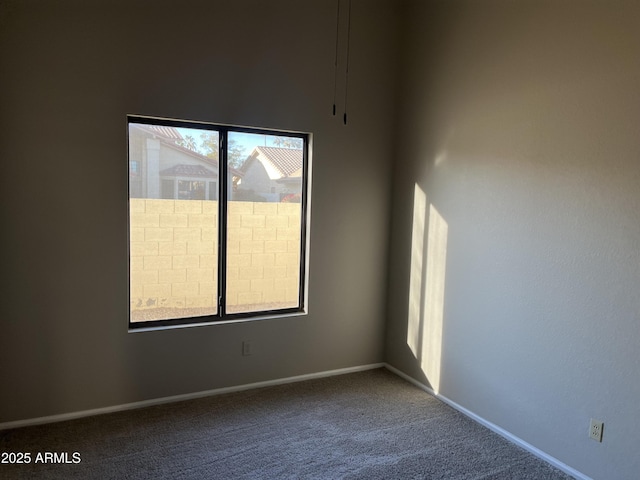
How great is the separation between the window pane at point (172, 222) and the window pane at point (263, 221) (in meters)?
0.15

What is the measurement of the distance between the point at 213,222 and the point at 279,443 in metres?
1.59

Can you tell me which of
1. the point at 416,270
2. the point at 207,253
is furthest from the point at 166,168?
the point at 416,270

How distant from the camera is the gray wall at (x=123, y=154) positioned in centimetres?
271

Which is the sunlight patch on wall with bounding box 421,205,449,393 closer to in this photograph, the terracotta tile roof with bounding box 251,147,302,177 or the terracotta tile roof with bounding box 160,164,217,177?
the terracotta tile roof with bounding box 251,147,302,177

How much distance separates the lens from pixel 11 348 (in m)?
2.77

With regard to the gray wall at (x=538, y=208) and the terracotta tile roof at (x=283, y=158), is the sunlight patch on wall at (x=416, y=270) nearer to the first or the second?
the gray wall at (x=538, y=208)

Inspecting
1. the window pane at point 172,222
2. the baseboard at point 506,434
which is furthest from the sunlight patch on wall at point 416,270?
the window pane at point 172,222

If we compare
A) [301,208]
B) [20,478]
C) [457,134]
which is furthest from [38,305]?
[457,134]

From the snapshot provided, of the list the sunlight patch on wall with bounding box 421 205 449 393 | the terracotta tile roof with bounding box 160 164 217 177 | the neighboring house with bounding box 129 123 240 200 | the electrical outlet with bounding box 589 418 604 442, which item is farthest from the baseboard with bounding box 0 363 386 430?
the electrical outlet with bounding box 589 418 604 442

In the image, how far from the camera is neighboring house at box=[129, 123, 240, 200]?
307 centimetres

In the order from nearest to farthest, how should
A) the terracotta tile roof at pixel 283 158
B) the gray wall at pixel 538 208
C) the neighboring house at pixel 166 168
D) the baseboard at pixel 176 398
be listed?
the gray wall at pixel 538 208 → the baseboard at pixel 176 398 → the neighboring house at pixel 166 168 → the terracotta tile roof at pixel 283 158

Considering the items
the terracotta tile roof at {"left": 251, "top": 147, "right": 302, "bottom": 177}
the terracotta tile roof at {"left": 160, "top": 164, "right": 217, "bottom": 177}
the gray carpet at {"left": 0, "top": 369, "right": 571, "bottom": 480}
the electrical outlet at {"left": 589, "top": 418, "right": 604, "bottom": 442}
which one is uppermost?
the terracotta tile roof at {"left": 251, "top": 147, "right": 302, "bottom": 177}

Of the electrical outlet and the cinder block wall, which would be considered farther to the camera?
the cinder block wall

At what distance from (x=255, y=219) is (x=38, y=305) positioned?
1534mm
